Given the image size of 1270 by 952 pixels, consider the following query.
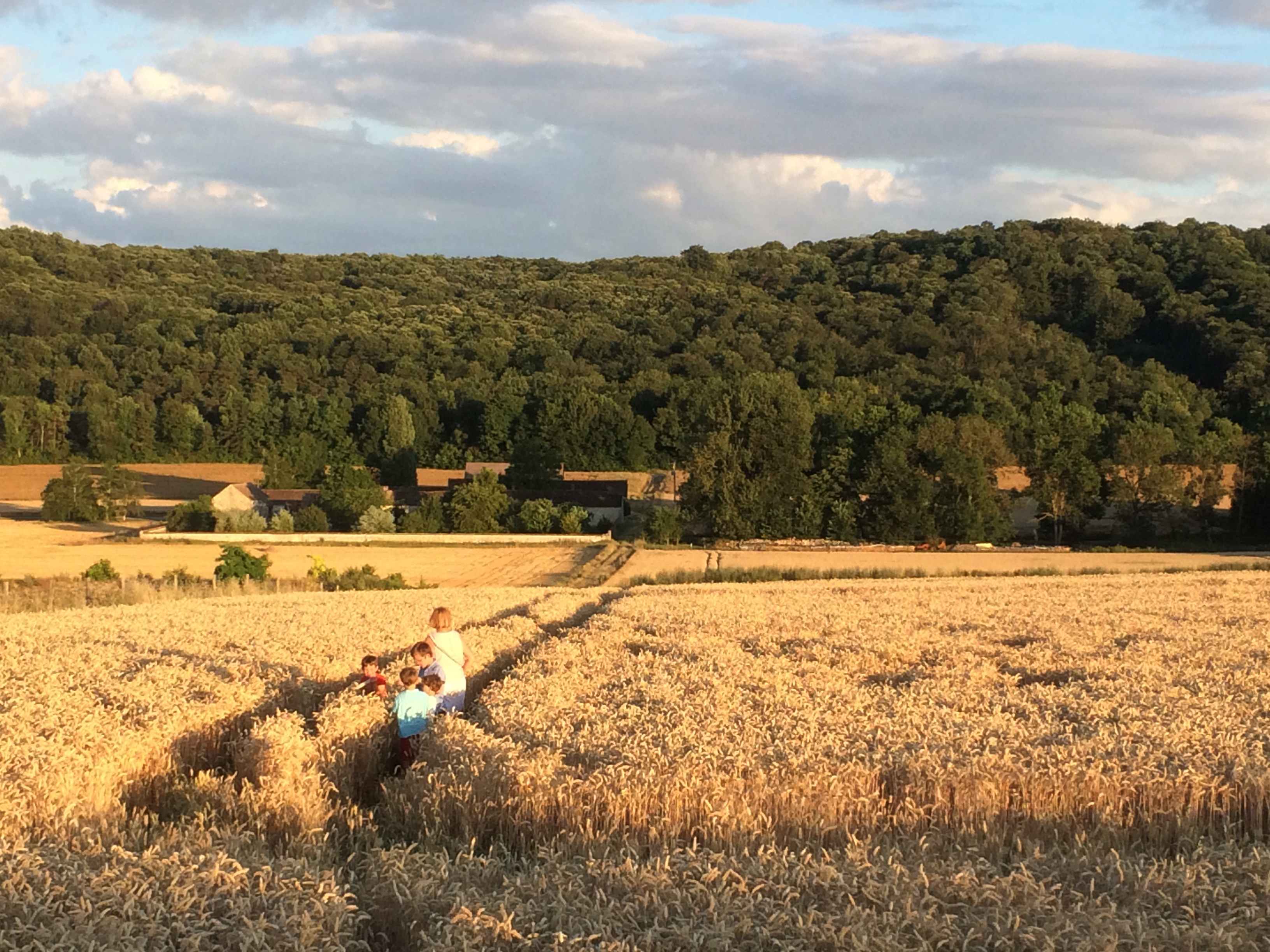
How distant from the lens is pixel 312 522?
69.7 m

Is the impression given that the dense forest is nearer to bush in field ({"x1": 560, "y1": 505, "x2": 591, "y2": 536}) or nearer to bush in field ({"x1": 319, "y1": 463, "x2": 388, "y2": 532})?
bush in field ({"x1": 560, "y1": 505, "x2": 591, "y2": 536})

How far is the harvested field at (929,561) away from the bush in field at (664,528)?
4300mm

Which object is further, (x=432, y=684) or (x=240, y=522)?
(x=240, y=522)

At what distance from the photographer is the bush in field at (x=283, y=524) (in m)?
68.8

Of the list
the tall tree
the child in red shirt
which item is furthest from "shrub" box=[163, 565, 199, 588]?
the tall tree

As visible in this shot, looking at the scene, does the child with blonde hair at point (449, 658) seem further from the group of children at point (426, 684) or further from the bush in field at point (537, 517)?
the bush in field at point (537, 517)

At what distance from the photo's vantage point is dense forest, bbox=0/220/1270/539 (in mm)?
65625

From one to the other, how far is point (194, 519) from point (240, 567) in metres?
30.5

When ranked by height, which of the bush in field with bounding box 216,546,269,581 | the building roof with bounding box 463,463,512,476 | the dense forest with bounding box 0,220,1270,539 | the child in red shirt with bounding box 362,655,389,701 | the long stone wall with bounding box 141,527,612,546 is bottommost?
the long stone wall with bounding box 141,527,612,546

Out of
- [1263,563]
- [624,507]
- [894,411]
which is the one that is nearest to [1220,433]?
[894,411]

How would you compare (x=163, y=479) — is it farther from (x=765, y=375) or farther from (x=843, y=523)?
(x=843, y=523)

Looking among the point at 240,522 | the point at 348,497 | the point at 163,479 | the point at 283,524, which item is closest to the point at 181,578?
the point at 283,524

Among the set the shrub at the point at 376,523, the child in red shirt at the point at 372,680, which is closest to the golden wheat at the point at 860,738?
the child in red shirt at the point at 372,680

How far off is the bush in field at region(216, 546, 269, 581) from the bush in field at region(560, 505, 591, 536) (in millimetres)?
26195
